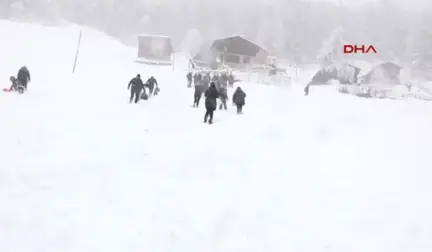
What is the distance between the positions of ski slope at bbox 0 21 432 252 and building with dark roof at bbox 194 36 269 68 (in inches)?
1611

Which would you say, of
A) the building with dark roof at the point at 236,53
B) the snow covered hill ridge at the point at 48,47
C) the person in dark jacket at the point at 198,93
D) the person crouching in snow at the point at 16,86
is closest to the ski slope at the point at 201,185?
the person in dark jacket at the point at 198,93

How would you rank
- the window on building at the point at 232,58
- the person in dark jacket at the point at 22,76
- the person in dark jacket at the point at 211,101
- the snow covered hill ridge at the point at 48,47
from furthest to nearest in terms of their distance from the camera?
the window on building at the point at 232,58, the snow covered hill ridge at the point at 48,47, the person in dark jacket at the point at 22,76, the person in dark jacket at the point at 211,101

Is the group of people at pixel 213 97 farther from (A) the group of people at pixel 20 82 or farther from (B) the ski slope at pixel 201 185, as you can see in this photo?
(A) the group of people at pixel 20 82

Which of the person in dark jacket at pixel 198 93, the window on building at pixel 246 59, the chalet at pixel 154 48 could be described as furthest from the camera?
the chalet at pixel 154 48

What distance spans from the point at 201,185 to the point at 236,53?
50348mm

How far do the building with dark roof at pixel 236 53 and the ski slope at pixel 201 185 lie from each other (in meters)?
40.9

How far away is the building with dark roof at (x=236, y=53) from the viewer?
187 feet

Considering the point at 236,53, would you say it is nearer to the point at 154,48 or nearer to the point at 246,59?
the point at 246,59

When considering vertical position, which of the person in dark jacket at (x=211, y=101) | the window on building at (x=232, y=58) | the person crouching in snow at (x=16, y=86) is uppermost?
the window on building at (x=232, y=58)

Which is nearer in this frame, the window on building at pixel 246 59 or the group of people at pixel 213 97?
the group of people at pixel 213 97

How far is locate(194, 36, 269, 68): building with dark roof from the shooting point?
56.9m

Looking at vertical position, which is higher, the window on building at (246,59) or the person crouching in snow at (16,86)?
the window on building at (246,59)

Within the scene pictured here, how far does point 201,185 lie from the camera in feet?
28.0

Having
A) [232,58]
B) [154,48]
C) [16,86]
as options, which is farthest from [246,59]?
[16,86]
